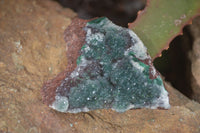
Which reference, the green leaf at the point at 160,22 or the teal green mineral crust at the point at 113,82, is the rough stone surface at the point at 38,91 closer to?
the teal green mineral crust at the point at 113,82

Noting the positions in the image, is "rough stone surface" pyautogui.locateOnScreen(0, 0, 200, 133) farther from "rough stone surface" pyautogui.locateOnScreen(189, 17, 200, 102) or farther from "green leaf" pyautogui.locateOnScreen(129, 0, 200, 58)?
A: "green leaf" pyautogui.locateOnScreen(129, 0, 200, 58)

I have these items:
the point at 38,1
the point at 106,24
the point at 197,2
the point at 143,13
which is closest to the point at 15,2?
the point at 38,1

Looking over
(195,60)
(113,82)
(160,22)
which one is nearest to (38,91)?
(113,82)

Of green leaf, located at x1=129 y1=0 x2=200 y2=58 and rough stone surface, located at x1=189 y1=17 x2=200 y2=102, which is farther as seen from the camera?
rough stone surface, located at x1=189 y1=17 x2=200 y2=102

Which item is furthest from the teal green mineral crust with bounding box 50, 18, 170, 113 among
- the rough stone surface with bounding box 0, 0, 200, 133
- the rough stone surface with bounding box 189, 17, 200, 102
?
the rough stone surface with bounding box 189, 17, 200, 102

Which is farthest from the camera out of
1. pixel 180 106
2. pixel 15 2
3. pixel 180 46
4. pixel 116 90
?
pixel 180 46

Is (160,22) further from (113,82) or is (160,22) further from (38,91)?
(38,91)

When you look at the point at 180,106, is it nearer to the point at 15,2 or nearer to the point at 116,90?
the point at 116,90

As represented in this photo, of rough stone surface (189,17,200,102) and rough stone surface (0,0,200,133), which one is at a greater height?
rough stone surface (189,17,200,102)
